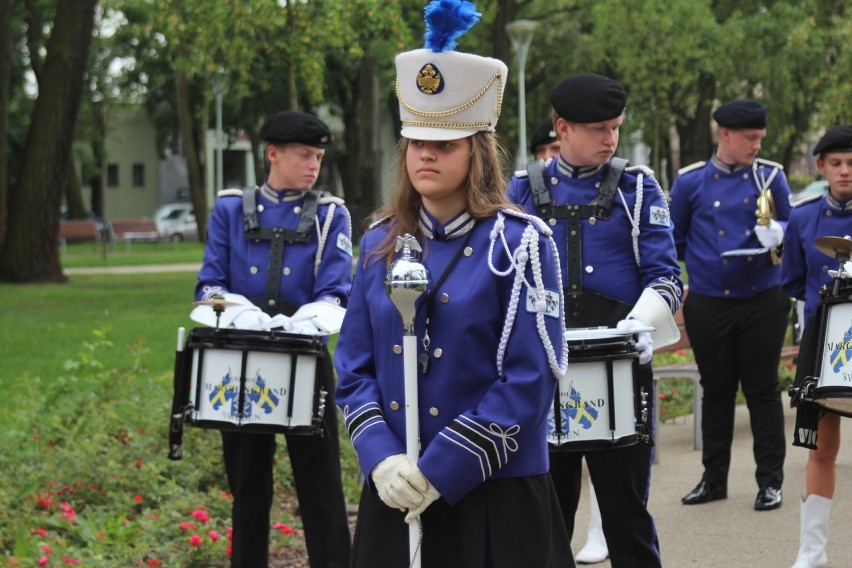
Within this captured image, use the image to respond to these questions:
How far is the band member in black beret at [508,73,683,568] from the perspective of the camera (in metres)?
5.81

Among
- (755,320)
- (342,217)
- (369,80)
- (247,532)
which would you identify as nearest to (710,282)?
(755,320)

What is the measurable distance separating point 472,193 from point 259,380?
2228 millimetres

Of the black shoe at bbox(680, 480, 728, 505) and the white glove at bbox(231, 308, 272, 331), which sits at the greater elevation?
the white glove at bbox(231, 308, 272, 331)

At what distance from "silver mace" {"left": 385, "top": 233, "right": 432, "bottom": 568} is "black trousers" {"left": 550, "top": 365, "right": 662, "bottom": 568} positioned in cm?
198

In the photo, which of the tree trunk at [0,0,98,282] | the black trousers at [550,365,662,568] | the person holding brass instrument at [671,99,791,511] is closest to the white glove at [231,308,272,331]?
the black trousers at [550,365,662,568]

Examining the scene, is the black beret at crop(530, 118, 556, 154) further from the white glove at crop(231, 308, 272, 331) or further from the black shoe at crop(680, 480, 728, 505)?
the white glove at crop(231, 308, 272, 331)

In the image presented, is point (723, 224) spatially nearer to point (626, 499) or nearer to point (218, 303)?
point (626, 499)

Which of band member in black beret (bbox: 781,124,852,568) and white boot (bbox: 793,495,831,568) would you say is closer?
band member in black beret (bbox: 781,124,852,568)

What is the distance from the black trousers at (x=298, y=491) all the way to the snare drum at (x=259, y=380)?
308mm

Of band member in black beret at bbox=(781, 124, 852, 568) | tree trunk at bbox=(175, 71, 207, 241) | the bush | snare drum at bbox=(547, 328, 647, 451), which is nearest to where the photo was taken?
snare drum at bbox=(547, 328, 647, 451)

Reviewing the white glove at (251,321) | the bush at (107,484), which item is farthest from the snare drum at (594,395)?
the bush at (107,484)

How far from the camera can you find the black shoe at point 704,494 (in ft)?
28.1

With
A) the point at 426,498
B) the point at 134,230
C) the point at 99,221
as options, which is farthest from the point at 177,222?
the point at 426,498

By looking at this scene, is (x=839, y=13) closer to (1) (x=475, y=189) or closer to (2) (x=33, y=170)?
(2) (x=33, y=170)
